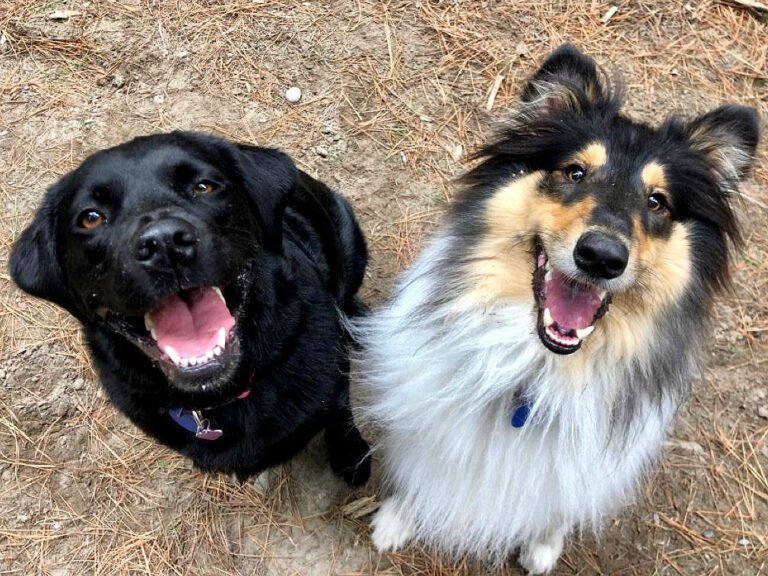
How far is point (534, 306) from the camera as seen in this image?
202 centimetres

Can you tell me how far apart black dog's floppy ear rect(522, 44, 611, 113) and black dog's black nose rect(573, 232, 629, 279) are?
0.57 meters

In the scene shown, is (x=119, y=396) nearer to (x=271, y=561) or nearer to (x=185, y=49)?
(x=271, y=561)

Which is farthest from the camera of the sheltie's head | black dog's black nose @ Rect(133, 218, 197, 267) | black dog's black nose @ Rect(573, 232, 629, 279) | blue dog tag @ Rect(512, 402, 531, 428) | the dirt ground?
the dirt ground

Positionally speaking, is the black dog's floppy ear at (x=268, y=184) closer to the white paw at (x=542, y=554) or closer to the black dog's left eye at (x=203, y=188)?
the black dog's left eye at (x=203, y=188)

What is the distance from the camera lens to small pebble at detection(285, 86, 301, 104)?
3.73 metres

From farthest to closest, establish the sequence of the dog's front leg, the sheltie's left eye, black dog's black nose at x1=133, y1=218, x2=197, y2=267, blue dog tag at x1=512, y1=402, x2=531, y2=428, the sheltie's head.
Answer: the dog's front leg < blue dog tag at x1=512, y1=402, x2=531, y2=428 < the sheltie's left eye < the sheltie's head < black dog's black nose at x1=133, y1=218, x2=197, y2=267

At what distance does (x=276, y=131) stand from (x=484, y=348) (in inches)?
83.9

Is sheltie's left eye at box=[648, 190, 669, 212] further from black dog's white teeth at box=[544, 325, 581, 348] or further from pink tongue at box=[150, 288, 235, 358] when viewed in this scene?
pink tongue at box=[150, 288, 235, 358]

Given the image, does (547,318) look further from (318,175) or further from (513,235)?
(318,175)

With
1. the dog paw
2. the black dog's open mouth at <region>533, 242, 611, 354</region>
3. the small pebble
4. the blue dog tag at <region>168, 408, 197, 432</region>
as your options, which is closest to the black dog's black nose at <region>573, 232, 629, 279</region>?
the black dog's open mouth at <region>533, 242, 611, 354</region>

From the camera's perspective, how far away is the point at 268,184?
2.09 meters

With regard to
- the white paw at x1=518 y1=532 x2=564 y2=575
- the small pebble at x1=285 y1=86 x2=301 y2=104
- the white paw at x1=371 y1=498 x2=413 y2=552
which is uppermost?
the small pebble at x1=285 y1=86 x2=301 y2=104

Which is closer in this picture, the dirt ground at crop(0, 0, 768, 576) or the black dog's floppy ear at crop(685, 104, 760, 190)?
the black dog's floppy ear at crop(685, 104, 760, 190)

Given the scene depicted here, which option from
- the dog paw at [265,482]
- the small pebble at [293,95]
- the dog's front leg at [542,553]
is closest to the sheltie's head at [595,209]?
the dog's front leg at [542,553]
